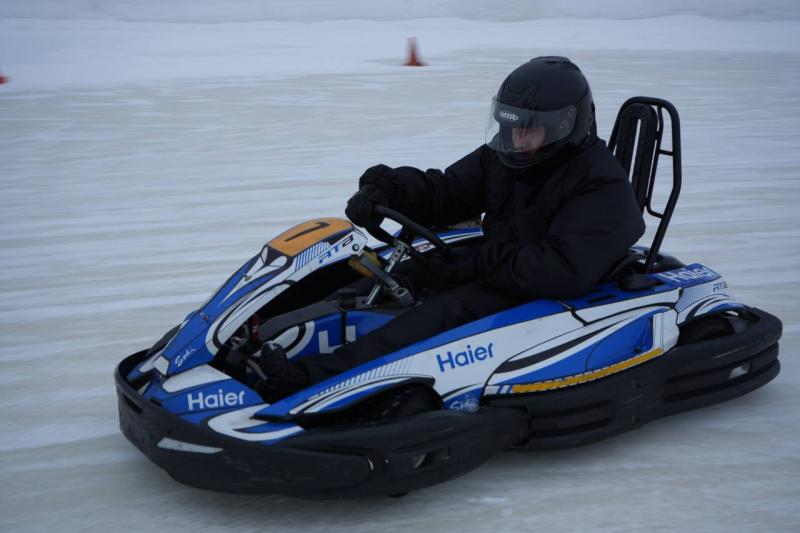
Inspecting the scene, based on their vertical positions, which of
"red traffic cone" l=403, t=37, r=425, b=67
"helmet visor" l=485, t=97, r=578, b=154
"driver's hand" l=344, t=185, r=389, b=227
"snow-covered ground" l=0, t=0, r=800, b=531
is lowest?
"snow-covered ground" l=0, t=0, r=800, b=531

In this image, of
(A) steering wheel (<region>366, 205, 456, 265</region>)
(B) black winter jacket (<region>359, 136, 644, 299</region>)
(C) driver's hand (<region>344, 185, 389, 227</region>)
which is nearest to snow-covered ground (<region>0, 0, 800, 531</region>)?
(B) black winter jacket (<region>359, 136, 644, 299</region>)

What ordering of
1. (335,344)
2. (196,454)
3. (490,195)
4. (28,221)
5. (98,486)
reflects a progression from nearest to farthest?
(196,454)
(98,486)
(335,344)
(490,195)
(28,221)

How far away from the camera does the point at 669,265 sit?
346 centimetres

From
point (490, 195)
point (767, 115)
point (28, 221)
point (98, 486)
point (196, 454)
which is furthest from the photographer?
point (767, 115)

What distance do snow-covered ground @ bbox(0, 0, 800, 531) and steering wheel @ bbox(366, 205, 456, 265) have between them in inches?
25.5

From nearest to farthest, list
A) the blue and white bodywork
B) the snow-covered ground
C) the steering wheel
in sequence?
the blue and white bodywork, the snow-covered ground, the steering wheel

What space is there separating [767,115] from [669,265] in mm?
5749

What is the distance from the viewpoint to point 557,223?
3.02 meters

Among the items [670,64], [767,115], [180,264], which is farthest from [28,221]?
[670,64]

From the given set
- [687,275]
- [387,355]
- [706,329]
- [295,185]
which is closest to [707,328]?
[706,329]

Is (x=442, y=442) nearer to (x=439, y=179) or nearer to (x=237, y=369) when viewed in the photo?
(x=237, y=369)

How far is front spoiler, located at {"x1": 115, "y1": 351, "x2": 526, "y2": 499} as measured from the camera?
98.5 inches

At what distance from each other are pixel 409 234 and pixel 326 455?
98 centimetres

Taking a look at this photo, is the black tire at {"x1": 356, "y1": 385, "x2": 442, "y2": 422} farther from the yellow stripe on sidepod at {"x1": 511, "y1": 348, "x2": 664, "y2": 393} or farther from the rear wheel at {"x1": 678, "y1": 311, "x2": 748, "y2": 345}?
the rear wheel at {"x1": 678, "y1": 311, "x2": 748, "y2": 345}
